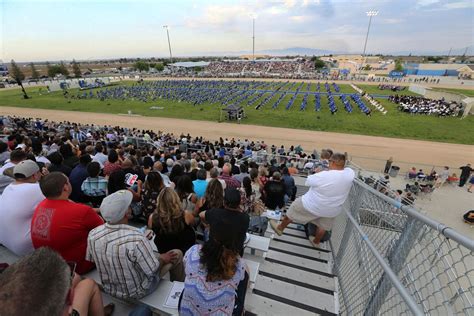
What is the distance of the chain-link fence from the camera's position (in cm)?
165

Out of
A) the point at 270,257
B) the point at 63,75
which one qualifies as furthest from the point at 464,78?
the point at 63,75

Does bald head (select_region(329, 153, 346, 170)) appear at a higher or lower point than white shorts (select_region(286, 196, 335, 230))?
higher

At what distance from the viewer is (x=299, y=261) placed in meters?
4.33

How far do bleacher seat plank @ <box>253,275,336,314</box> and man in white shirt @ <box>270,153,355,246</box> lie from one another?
4.08 ft

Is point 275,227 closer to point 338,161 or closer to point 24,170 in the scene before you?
point 338,161

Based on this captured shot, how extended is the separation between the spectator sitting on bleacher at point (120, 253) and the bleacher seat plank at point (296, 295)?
1724 millimetres

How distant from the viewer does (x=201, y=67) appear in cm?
10700

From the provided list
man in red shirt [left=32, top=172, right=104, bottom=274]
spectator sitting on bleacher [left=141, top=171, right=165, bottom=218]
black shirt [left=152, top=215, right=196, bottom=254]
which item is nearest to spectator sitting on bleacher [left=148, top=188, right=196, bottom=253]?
black shirt [left=152, top=215, right=196, bottom=254]

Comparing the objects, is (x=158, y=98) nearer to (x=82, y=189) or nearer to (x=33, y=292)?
(x=82, y=189)

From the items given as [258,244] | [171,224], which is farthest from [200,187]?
[171,224]

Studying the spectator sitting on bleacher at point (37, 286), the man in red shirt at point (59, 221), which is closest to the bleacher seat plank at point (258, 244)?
the man in red shirt at point (59, 221)

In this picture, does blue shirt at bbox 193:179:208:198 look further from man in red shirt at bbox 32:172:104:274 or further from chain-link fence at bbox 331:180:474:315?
chain-link fence at bbox 331:180:474:315

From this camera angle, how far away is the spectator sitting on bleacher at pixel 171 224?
314 cm

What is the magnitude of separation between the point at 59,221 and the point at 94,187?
218 cm
